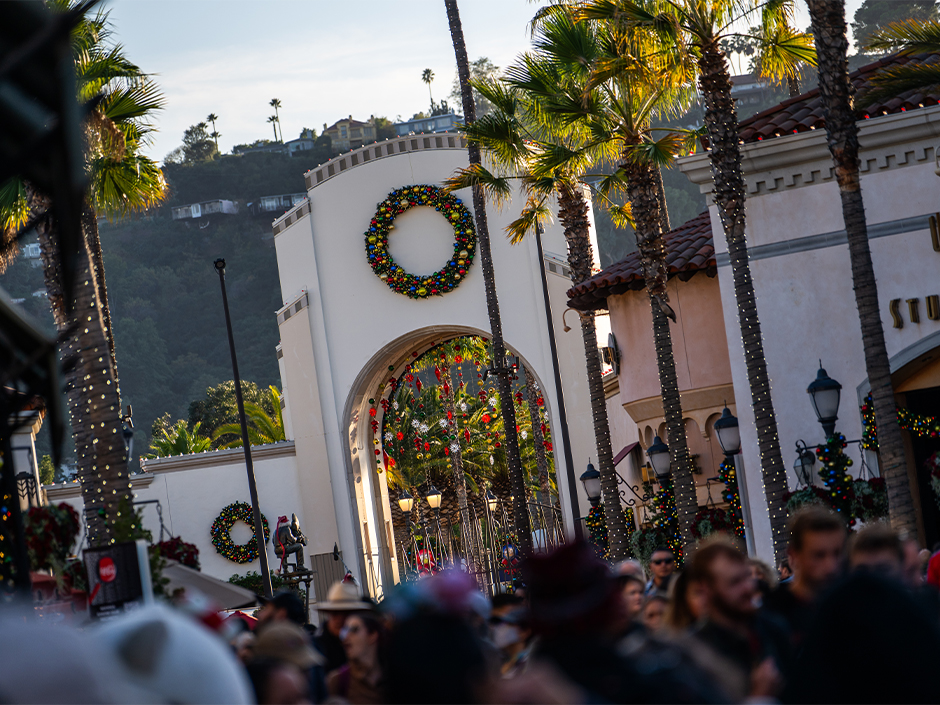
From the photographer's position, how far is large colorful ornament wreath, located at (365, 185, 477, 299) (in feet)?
97.3

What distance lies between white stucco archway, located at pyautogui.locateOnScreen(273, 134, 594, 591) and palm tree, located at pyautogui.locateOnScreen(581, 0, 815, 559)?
1335 centimetres

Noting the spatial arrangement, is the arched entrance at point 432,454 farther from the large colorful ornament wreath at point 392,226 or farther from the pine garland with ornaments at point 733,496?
the pine garland with ornaments at point 733,496

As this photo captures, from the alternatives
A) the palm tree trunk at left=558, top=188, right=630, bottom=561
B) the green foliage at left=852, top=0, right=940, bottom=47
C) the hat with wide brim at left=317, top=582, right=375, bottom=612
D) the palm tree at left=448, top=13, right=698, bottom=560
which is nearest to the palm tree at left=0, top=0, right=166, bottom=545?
the hat with wide brim at left=317, top=582, right=375, bottom=612

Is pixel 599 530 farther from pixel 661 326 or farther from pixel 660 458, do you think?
pixel 661 326

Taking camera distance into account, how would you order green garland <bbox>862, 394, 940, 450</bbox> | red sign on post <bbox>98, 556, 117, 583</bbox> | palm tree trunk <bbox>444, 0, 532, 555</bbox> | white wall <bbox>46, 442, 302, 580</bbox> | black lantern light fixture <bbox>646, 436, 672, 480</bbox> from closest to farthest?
1. red sign on post <bbox>98, 556, 117, 583</bbox>
2. green garland <bbox>862, 394, 940, 450</bbox>
3. black lantern light fixture <bbox>646, 436, 672, 480</bbox>
4. palm tree trunk <bbox>444, 0, 532, 555</bbox>
5. white wall <bbox>46, 442, 302, 580</bbox>

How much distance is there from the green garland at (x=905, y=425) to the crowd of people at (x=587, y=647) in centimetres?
1023

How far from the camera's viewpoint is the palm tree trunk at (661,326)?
1745cm

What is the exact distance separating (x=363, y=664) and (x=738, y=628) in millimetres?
2324

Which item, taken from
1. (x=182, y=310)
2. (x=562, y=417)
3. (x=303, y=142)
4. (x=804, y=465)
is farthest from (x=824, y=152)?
(x=303, y=142)

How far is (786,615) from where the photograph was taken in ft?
18.2

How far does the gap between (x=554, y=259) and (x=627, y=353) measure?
6.49m

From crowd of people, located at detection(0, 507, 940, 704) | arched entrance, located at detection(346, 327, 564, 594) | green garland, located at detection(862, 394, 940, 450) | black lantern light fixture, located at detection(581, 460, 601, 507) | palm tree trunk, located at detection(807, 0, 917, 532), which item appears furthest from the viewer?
arched entrance, located at detection(346, 327, 564, 594)

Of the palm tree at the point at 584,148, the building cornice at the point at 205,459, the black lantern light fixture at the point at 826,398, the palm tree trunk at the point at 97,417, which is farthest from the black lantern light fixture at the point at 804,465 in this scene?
the building cornice at the point at 205,459

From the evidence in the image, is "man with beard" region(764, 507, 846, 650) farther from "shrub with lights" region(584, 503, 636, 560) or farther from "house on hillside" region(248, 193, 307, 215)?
"house on hillside" region(248, 193, 307, 215)
